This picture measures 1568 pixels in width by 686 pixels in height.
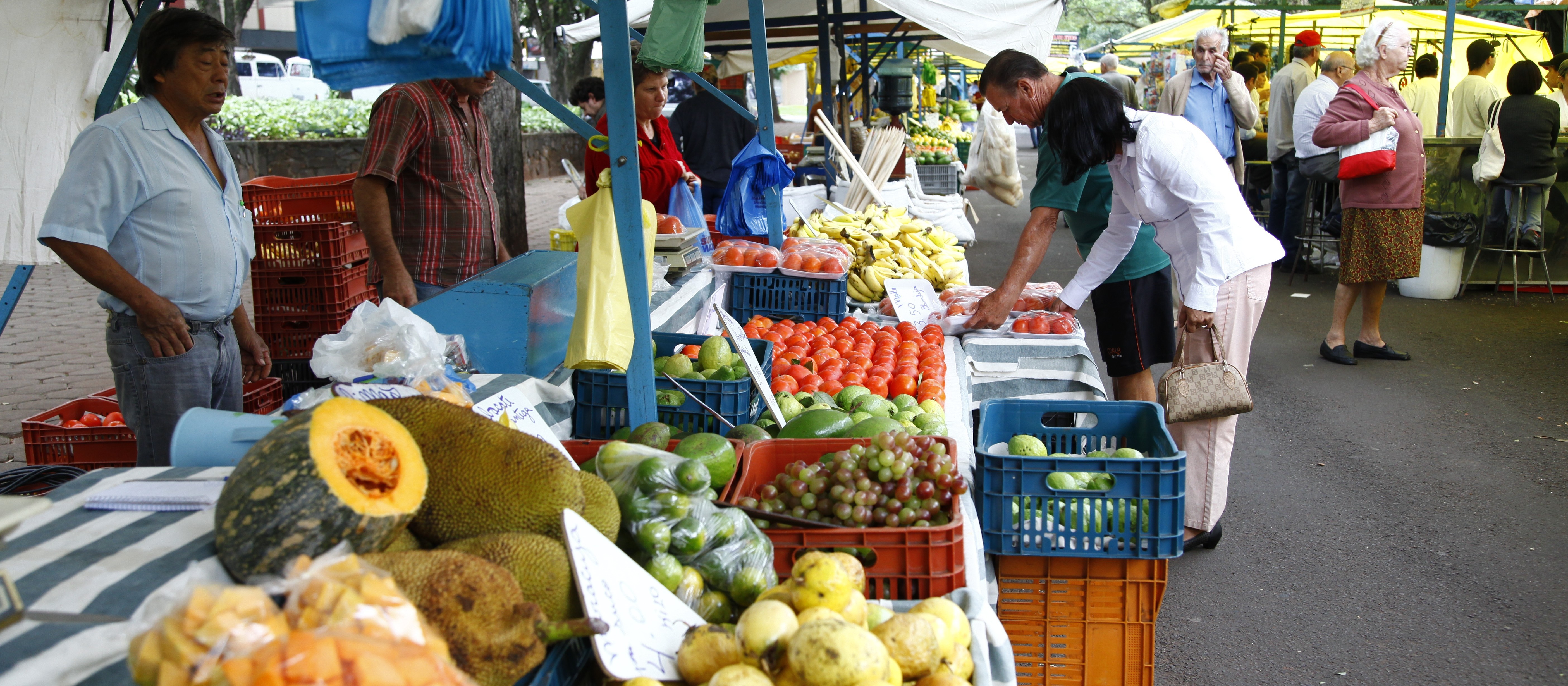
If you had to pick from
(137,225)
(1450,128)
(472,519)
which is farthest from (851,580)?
(1450,128)

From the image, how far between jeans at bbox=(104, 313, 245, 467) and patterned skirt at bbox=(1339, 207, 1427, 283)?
687 centimetres

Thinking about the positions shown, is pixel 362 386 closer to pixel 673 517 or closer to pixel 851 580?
pixel 673 517

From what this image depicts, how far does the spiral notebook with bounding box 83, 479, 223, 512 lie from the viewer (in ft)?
5.76

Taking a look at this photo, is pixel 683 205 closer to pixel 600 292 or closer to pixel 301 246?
pixel 301 246

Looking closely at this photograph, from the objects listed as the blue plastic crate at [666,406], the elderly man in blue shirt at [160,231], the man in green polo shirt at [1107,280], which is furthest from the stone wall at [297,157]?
the blue plastic crate at [666,406]

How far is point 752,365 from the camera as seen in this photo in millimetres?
3049

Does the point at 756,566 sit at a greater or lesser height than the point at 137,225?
lesser

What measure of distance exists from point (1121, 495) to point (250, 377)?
3.23m

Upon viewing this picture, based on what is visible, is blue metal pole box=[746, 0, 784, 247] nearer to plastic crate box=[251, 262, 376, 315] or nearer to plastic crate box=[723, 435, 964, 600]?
plastic crate box=[251, 262, 376, 315]

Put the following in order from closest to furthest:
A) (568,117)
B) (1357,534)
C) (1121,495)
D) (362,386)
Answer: (362,386) → (1121,495) → (568,117) → (1357,534)

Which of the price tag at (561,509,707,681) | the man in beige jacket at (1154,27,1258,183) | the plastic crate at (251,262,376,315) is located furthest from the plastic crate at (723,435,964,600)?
the man in beige jacket at (1154,27,1258,183)

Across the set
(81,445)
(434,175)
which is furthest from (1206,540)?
(81,445)

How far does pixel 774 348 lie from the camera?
4164mm

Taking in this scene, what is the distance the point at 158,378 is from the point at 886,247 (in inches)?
198
